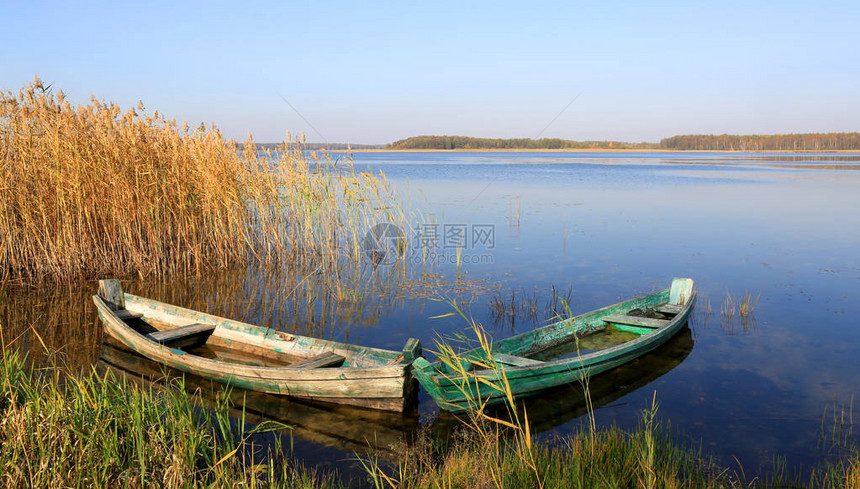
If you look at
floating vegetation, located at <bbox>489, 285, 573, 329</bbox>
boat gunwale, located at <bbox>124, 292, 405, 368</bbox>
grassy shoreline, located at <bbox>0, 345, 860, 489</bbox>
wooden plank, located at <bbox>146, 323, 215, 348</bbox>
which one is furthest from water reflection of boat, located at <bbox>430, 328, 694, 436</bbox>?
wooden plank, located at <bbox>146, 323, 215, 348</bbox>

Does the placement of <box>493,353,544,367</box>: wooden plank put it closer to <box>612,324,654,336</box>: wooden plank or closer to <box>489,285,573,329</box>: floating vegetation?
<box>489,285,573,329</box>: floating vegetation

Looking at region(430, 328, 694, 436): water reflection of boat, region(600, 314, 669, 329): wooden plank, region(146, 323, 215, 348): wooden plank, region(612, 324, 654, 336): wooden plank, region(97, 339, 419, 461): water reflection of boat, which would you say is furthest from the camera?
region(612, 324, 654, 336): wooden plank

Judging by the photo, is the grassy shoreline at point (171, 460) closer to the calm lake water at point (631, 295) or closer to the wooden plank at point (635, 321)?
the calm lake water at point (631, 295)

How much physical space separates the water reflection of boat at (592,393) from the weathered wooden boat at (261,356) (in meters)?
0.67

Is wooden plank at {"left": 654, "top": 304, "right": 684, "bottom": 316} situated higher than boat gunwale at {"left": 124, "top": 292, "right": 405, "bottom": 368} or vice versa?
boat gunwale at {"left": 124, "top": 292, "right": 405, "bottom": 368}

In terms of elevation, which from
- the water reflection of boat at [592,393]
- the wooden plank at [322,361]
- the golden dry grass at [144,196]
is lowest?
the water reflection of boat at [592,393]

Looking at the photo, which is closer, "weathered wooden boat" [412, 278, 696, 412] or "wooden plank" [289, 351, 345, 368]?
"weathered wooden boat" [412, 278, 696, 412]

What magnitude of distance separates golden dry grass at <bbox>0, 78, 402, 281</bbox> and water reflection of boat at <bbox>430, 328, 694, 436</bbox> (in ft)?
18.6

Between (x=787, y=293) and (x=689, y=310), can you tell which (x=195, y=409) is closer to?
Result: (x=689, y=310)

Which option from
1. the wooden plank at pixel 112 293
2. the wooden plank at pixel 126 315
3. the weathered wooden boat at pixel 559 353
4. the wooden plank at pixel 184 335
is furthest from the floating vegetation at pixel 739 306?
the wooden plank at pixel 112 293

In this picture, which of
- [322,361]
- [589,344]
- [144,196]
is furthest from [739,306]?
[144,196]

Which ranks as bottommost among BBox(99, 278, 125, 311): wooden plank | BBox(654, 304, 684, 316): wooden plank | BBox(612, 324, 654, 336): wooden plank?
BBox(612, 324, 654, 336): wooden plank

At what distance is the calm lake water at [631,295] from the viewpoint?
17.1ft

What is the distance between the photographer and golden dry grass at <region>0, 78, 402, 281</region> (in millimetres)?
8625
